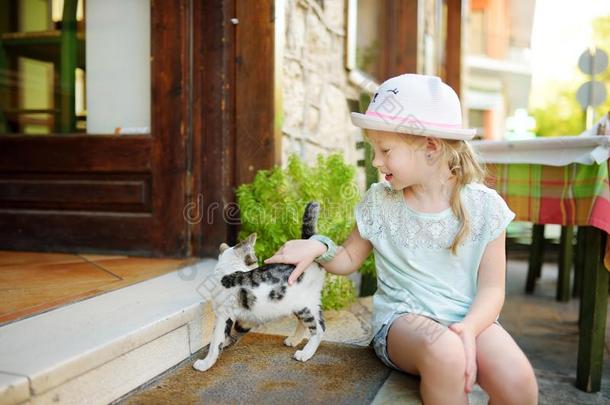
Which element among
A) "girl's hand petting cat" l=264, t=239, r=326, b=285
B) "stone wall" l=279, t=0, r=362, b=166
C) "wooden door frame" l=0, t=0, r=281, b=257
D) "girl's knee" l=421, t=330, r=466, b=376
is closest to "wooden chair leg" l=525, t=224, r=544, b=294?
"stone wall" l=279, t=0, r=362, b=166

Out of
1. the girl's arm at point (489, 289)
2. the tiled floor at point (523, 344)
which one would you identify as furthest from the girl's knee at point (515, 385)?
the tiled floor at point (523, 344)

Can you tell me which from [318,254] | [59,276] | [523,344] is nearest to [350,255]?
[318,254]

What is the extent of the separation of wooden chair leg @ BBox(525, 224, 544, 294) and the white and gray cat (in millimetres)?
2580

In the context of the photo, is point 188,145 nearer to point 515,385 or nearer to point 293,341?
point 293,341

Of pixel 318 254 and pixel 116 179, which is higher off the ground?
pixel 116 179

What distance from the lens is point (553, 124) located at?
19.3 meters

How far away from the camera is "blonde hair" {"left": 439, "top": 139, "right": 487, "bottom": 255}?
1607 mm

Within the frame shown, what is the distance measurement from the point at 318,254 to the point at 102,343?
689 millimetres

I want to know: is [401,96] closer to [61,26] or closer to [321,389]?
[321,389]

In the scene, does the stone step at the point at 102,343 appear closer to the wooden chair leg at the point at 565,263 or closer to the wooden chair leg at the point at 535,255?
the wooden chair leg at the point at 565,263

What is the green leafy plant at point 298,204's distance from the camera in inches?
88.1

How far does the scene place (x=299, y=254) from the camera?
5.56 feet

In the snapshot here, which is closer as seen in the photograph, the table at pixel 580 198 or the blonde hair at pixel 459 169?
the blonde hair at pixel 459 169

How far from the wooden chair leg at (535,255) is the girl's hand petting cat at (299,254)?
264 centimetres
